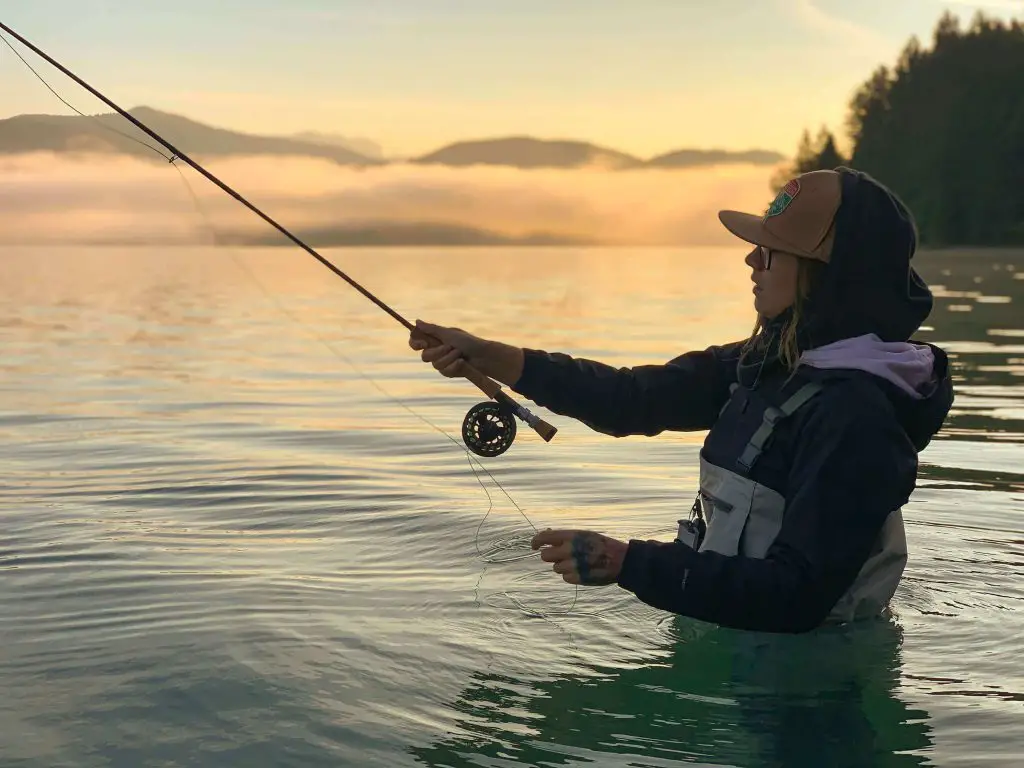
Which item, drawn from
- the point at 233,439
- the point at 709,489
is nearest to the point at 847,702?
the point at 709,489

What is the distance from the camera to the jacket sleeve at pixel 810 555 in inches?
158

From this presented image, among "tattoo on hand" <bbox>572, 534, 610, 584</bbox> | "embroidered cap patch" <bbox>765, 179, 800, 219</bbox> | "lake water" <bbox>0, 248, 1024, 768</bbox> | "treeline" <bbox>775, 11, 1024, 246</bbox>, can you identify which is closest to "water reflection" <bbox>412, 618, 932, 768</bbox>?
"lake water" <bbox>0, 248, 1024, 768</bbox>

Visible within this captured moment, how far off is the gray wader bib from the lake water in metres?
0.33

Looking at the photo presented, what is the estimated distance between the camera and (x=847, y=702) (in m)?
4.59

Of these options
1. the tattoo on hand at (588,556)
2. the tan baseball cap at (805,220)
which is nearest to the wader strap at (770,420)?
the tan baseball cap at (805,220)

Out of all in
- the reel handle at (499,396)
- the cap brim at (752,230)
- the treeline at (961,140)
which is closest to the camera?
the cap brim at (752,230)

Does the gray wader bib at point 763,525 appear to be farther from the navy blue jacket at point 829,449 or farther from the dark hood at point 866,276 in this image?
the dark hood at point 866,276

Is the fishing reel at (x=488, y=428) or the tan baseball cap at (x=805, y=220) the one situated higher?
the tan baseball cap at (x=805, y=220)

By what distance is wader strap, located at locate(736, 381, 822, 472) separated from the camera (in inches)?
167

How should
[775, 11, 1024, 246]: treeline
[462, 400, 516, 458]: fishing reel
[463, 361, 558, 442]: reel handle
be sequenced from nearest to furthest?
1. [463, 361, 558, 442]: reel handle
2. [462, 400, 516, 458]: fishing reel
3. [775, 11, 1024, 246]: treeline

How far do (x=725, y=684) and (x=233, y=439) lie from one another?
6458mm

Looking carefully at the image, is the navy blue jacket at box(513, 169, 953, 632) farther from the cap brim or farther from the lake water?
the lake water

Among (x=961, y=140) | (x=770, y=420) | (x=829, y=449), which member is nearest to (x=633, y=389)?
(x=770, y=420)

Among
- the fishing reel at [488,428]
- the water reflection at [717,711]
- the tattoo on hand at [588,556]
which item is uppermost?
the fishing reel at [488,428]
